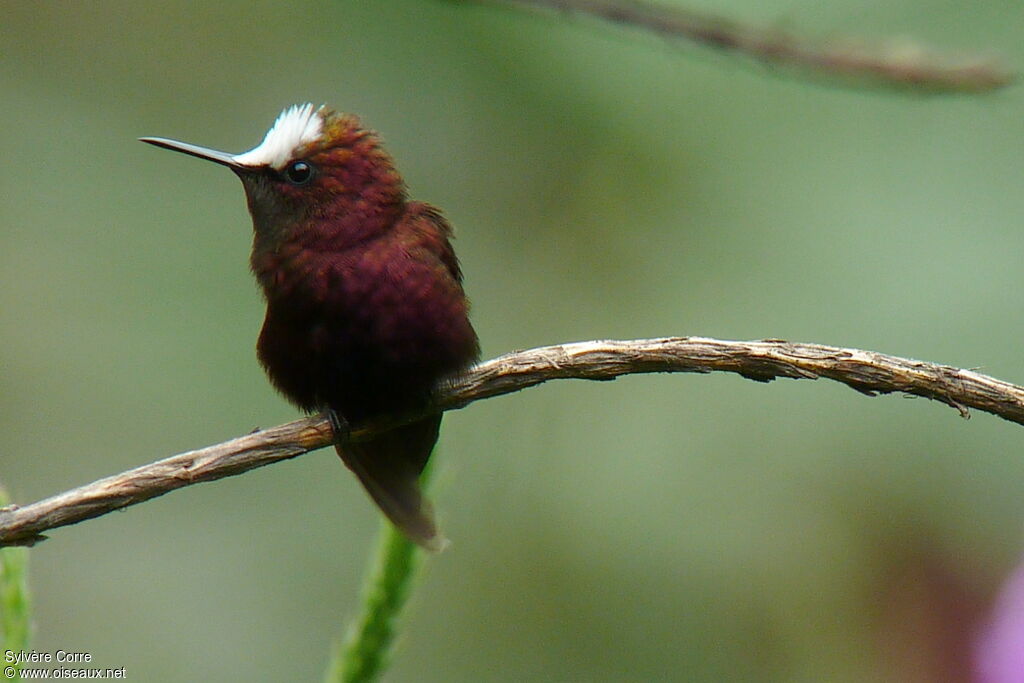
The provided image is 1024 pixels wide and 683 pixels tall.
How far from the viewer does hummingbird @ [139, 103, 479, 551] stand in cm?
246

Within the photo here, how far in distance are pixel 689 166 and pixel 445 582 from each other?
1696 mm

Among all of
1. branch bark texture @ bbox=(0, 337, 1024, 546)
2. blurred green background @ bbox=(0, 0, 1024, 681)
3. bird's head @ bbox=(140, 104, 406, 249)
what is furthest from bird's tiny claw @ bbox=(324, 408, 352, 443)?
blurred green background @ bbox=(0, 0, 1024, 681)

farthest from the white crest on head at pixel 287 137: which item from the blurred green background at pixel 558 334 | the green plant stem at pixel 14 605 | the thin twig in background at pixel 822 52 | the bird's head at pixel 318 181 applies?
the thin twig in background at pixel 822 52

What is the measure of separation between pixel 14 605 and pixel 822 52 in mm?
1202

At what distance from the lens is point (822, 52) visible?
879mm

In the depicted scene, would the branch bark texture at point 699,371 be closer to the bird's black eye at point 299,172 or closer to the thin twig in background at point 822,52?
the bird's black eye at point 299,172

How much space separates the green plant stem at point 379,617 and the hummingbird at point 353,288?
499 mm

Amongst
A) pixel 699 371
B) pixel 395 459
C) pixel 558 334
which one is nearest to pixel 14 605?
pixel 699 371

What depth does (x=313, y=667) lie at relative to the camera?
11.6 ft

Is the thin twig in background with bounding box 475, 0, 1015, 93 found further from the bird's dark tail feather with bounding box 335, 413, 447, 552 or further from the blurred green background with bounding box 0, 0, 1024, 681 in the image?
the blurred green background with bounding box 0, 0, 1024, 681

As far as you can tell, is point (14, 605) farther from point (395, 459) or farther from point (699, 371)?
point (395, 459)

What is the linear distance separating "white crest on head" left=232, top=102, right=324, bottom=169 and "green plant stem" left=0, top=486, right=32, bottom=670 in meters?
1.25

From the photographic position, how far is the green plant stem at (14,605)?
1433 mm

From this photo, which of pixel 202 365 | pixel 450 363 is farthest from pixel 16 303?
pixel 450 363
